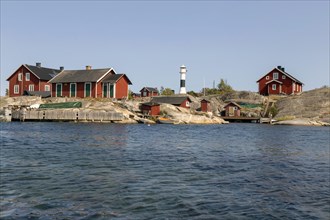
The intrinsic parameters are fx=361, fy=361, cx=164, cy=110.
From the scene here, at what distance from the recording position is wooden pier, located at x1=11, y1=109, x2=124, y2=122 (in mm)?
60656

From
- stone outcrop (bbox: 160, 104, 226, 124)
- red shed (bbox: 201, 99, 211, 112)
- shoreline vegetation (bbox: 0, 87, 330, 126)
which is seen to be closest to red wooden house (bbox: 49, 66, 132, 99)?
shoreline vegetation (bbox: 0, 87, 330, 126)

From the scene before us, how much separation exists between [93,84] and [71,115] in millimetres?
12261

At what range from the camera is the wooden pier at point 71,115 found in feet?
199

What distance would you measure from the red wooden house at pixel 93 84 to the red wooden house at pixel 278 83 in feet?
115

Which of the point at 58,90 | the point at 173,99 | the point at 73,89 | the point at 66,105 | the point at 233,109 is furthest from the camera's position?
the point at 233,109

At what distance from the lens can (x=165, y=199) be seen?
11609mm

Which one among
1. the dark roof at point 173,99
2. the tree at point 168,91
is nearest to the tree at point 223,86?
the tree at point 168,91

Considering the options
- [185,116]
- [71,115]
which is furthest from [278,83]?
[71,115]

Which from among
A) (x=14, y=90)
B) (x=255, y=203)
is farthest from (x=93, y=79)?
(x=255, y=203)

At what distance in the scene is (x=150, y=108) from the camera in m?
65.8

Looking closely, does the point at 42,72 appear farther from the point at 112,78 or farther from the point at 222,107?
the point at 222,107

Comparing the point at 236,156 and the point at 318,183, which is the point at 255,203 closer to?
the point at 318,183

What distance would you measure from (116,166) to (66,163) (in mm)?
2582

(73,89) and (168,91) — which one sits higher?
(168,91)
